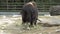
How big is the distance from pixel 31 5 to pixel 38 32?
3.56ft

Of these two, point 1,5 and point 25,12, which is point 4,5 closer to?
point 1,5

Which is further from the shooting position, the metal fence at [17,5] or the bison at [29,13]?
the metal fence at [17,5]

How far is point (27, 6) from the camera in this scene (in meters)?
6.99

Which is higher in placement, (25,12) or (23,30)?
(25,12)

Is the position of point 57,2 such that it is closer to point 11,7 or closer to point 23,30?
point 11,7

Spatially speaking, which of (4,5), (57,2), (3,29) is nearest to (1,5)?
(4,5)

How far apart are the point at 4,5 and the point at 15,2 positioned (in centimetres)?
79

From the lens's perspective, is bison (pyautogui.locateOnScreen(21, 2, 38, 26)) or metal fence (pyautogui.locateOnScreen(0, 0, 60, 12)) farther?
metal fence (pyautogui.locateOnScreen(0, 0, 60, 12))

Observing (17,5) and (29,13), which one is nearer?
(29,13)

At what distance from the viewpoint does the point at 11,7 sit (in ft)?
44.2

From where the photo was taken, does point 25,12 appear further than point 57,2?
No

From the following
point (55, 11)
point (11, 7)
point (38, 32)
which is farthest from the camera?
point (11, 7)

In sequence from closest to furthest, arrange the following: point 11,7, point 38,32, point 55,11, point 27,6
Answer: point 38,32 → point 27,6 → point 55,11 → point 11,7

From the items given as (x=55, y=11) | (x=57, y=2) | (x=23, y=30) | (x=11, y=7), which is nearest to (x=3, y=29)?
(x=23, y=30)
